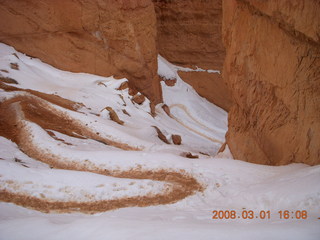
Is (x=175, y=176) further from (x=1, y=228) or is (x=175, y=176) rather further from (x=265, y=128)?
(x=1, y=228)

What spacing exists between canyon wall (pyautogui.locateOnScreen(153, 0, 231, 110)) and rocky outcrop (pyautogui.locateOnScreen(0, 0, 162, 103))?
12.9 meters

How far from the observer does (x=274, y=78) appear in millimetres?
8258

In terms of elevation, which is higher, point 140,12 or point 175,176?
point 140,12

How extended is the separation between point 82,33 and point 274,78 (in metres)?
15.8

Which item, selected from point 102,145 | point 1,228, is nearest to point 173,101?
point 102,145

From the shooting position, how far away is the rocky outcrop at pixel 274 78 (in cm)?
705

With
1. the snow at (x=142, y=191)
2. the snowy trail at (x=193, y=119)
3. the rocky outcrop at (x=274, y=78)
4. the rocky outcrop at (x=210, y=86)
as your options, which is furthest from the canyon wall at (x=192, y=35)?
the rocky outcrop at (x=274, y=78)

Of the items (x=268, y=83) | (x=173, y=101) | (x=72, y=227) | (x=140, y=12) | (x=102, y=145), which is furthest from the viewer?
(x=173, y=101)

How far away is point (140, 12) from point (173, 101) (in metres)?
8.92

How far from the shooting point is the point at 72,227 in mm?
4070

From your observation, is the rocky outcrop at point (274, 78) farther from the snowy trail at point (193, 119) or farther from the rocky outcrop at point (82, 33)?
the rocky outcrop at point (82, 33)
